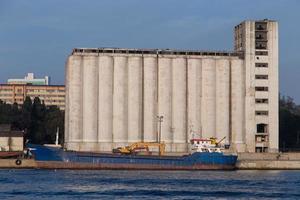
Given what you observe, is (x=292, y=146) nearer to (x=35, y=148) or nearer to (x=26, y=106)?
(x=26, y=106)

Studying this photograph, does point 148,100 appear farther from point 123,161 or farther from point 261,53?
point 123,161

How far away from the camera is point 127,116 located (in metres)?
136

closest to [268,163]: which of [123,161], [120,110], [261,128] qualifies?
[261,128]

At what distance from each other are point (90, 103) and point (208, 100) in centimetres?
2164

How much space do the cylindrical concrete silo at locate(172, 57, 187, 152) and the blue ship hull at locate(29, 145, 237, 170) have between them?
25.4m

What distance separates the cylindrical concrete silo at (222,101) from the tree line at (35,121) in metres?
44.8

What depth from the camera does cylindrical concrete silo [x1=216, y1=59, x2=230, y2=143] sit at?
139 meters

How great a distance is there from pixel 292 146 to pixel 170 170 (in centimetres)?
6774

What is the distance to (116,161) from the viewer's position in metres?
110

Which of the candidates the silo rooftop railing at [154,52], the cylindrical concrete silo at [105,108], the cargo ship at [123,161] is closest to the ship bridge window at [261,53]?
the silo rooftop railing at [154,52]

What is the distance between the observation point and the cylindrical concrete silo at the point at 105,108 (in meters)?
136

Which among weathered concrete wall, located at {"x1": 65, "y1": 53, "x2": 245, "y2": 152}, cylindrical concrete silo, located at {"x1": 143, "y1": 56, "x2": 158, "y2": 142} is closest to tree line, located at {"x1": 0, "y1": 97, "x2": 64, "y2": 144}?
weathered concrete wall, located at {"x1": 65, "y1": 53, "x2": 245, "y2": 152}

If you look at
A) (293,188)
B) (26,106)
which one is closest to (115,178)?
(293,188)

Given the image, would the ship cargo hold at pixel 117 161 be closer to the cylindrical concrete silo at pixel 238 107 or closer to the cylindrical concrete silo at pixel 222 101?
the cylindrical concrete silo at pixel 222 101
